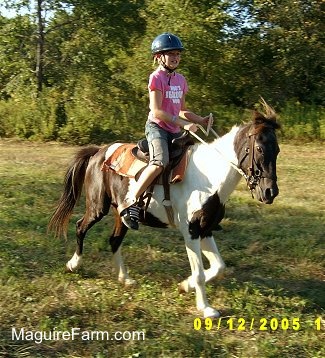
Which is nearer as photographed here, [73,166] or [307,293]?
[307,293]

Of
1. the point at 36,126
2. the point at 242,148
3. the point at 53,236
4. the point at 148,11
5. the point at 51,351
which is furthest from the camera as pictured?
the point at 148,11

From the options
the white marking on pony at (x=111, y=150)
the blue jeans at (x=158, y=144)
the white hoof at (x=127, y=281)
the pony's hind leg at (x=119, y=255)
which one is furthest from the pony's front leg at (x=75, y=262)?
the blue jeans at (x=158, y=144)

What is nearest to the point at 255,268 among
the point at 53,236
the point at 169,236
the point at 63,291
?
the point at 169,236

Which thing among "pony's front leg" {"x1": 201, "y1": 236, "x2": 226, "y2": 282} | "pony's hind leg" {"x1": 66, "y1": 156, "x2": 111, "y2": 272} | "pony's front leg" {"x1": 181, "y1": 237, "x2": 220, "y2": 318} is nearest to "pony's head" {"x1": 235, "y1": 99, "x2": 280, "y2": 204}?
"pony's front leg" {"x1": 181, "y1": 237, "x2": 220, "y2": 318}

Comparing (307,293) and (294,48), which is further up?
(294,48)

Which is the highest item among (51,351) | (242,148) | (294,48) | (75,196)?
(294,48)

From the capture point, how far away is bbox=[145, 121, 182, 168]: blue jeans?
175 inches

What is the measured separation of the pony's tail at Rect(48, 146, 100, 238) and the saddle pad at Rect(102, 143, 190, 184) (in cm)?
38

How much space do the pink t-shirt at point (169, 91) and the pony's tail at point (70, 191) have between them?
1177mm

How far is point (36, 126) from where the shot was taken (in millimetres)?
14930

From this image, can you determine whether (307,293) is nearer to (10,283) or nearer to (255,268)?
(255,268)

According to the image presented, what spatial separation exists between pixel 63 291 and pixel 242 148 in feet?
6.69

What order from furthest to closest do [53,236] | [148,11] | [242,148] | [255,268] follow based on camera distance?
[148,11] < [53,236] < [255,268] < [242,148]

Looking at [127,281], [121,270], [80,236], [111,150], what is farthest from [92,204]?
[127,281]
